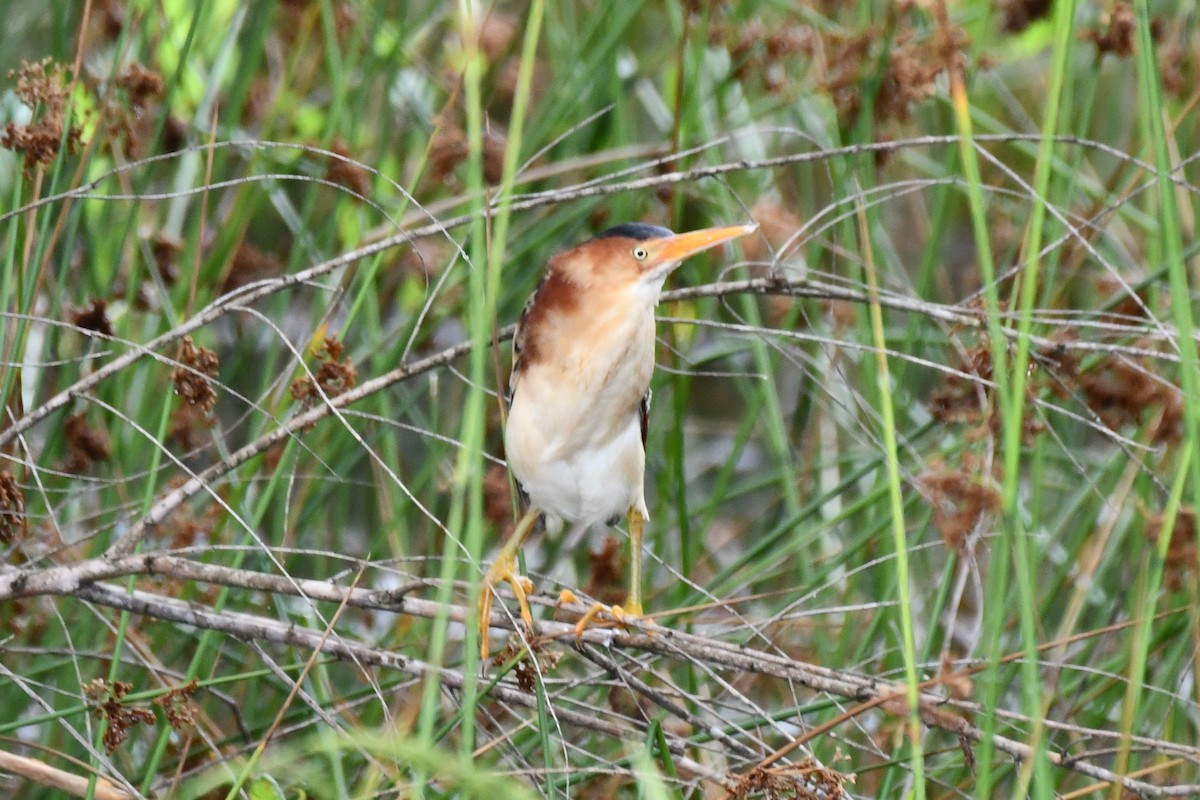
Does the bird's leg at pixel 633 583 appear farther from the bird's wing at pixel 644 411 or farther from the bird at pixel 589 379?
the bird's wing at pixel 644 411

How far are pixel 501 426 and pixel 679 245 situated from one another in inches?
23.1

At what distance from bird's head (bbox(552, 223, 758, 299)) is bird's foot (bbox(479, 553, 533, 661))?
1.28 feet

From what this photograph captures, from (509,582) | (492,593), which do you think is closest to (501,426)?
(509,582)

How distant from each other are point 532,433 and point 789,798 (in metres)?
0.69

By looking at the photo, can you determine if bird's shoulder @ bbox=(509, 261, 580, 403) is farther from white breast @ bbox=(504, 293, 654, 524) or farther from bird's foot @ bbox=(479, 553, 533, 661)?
bird's foot @ bbox=(479, 553, 533, 661)

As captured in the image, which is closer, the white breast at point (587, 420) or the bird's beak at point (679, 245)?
the bird's beak at point (679, 245)

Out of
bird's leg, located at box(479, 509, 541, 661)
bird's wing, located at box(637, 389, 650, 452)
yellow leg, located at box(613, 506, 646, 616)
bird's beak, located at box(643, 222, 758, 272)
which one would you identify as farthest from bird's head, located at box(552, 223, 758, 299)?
yellow leg, located at box(613, 506, 646, 616)

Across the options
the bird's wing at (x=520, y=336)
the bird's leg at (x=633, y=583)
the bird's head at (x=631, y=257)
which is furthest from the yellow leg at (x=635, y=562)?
the bird's head at (x=631, y=257)

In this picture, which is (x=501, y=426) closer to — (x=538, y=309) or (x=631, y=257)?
(x=538, y=309)

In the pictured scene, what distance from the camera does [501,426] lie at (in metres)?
2.19

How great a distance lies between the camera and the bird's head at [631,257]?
5.70ft

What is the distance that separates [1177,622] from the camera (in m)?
2.11

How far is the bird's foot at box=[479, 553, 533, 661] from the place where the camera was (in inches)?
61.2

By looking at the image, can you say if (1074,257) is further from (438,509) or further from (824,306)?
(438,509)
